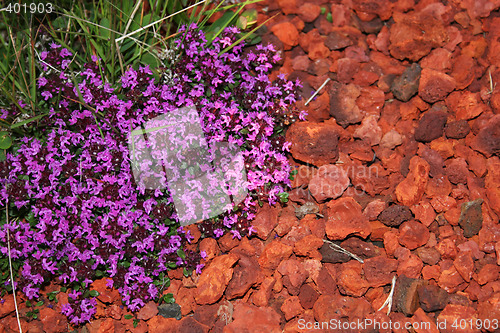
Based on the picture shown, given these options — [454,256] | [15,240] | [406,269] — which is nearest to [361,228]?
[406,269]

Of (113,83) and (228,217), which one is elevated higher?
(113,83)

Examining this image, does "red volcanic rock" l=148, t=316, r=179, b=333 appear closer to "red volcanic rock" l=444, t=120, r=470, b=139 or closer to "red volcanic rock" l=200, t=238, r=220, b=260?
"red volcanic rock" l=200, t=238, r=220, b=260

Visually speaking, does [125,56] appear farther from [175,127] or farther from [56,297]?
[56,297]

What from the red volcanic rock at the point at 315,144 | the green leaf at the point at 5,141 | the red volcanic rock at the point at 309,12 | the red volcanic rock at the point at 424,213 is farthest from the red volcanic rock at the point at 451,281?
the green leaf at the point at 5,141

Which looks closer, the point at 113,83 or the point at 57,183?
the point at 57,183

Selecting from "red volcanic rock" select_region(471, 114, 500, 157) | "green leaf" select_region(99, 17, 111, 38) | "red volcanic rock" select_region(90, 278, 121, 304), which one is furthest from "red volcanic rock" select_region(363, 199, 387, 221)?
"green leaf" select_region(99, 17, 111, 38)

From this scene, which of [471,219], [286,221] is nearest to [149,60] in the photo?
[286,221]
